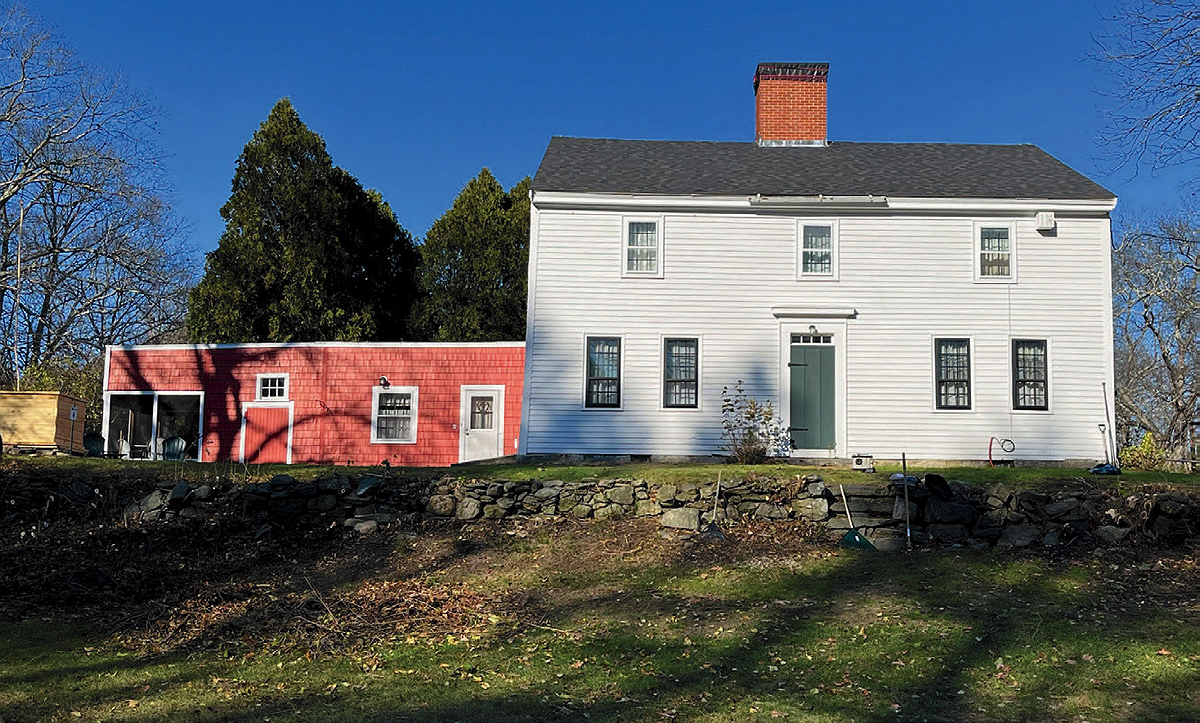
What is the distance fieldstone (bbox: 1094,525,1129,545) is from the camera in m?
13.0

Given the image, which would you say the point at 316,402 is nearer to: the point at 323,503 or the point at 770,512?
the point at 323,503

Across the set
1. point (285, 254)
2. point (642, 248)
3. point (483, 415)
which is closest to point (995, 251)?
point (642, 248)

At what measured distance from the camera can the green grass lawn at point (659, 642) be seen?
803 centimetres

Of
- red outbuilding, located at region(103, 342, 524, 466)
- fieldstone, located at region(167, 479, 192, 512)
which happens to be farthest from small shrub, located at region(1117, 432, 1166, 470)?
fieldstone, located at region(167, 479, 192, 512)

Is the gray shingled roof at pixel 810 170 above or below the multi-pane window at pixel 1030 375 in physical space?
above

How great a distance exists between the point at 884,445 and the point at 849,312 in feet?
8.24

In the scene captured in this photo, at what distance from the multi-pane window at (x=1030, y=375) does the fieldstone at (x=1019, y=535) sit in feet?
18.5

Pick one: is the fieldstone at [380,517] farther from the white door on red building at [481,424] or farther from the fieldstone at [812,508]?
the white door on red building at [481,424]

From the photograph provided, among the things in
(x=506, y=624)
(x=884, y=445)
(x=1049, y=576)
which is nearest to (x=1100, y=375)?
(x=884, y=445)

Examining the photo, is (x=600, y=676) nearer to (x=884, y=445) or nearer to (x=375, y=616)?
(x=375, y=616)

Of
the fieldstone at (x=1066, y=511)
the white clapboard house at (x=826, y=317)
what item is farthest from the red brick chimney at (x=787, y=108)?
the fieldstone at (x=1066, y=511)

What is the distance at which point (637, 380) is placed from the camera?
18609 mm

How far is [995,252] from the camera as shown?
62.5 ft

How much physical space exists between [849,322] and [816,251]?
1.50m
